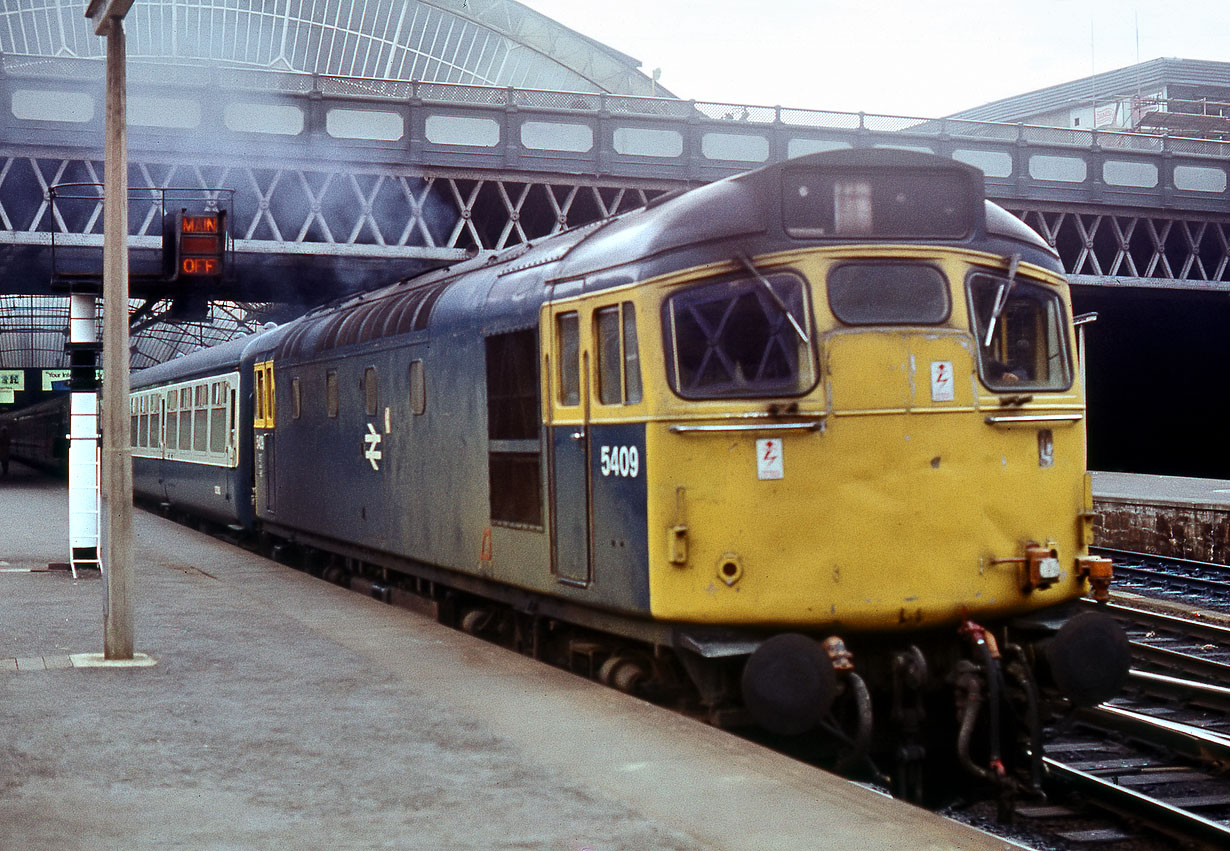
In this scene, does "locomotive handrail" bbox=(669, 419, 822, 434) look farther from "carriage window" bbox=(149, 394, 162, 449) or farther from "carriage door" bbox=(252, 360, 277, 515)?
"carriage window" bbox=(149, 394, 162, 449)

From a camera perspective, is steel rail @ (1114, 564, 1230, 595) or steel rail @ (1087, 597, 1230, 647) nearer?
steel rail @ (1087, 597, 1230, 647)

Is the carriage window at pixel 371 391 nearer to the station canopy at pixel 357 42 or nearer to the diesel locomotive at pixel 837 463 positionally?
the diesel locomotive at pixel 837 463

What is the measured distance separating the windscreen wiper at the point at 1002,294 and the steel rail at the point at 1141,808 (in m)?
2.12

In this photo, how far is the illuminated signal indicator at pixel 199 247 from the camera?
464 inches

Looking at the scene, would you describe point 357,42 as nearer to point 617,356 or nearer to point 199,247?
point 199,247

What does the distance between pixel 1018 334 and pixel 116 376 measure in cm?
517

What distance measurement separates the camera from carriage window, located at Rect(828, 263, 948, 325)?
7.34 m

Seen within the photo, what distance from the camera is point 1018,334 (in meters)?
7.79

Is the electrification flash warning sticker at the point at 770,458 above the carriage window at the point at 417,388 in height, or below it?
below

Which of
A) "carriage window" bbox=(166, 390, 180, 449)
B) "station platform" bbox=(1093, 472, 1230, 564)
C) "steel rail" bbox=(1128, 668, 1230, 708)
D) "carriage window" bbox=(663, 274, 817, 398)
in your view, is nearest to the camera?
"carriage window" bbox=(663, 274, 817, 398)

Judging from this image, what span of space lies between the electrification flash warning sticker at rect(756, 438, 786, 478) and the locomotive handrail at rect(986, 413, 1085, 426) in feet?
3.52

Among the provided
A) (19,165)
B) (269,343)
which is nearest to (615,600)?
(269,343)

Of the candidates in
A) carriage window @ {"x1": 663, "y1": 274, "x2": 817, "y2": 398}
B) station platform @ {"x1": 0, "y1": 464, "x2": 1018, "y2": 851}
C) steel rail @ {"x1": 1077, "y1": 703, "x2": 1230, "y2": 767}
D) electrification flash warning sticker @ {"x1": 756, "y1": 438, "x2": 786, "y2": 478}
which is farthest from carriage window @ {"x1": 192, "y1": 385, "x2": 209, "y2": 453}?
electrification flash warning sticker @ {"x1": 756, "y1": 438, "x2": 786, "y2": 478}

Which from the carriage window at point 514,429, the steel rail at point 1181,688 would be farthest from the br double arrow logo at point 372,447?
the steel rail at point 1181,688
